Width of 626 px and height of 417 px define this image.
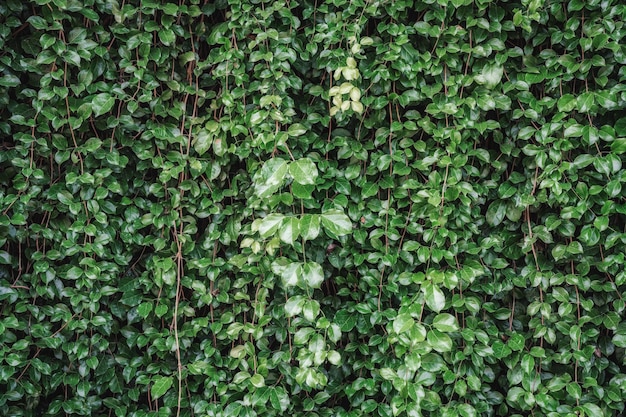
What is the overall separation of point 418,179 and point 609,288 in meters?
0.68

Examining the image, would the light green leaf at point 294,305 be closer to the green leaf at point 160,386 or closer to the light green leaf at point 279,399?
the light green leaf at point 279,399

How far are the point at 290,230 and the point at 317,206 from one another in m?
0.29

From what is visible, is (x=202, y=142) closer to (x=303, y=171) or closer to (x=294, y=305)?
A: (x=303, y=171)

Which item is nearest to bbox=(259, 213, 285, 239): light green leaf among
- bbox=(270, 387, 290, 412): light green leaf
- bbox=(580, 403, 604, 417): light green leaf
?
bbox=(270, 387, 290, 412): light green leaf

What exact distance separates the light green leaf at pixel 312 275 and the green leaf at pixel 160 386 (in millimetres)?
600

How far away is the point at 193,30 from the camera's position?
5.98 feet

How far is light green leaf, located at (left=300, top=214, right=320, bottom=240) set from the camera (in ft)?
4.74

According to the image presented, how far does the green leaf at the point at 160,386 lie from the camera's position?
1724 mm

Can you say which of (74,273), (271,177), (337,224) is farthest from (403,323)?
(74,273)

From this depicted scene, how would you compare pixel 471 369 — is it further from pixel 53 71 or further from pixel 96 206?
pixel 53 71

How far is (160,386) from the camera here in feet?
5.68

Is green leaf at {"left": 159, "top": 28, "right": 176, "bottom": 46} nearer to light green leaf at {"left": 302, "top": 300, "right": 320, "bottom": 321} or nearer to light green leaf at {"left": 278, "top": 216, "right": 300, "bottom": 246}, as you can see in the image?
light green leaf at {"left": 278, "top": 216, "right": 300, "bottom": 246}

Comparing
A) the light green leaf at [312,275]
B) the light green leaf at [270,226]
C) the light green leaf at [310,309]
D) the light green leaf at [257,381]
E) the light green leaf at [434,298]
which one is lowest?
the light green leaf at [257,381]

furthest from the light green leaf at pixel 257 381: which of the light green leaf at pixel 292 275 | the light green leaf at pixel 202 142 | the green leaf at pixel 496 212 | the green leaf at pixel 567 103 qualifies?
the green leaf at pixel 567 103
